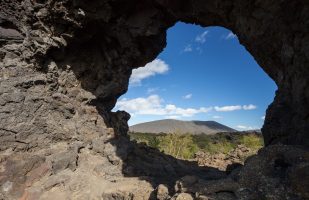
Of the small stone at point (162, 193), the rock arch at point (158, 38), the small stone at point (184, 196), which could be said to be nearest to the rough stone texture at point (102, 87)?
the rock arch at point (158, 38)

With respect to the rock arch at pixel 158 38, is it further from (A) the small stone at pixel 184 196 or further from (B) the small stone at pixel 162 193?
(B) the small stone at pixel 162 193

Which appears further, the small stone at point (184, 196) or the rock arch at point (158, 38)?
the rock arch at point (158, 38)

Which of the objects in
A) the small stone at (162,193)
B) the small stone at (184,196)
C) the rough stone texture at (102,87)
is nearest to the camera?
the small stone at (184,196)

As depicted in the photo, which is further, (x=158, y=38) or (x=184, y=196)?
(x=158, y=38)

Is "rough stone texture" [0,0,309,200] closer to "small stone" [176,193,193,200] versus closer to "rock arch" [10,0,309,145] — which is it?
"rock arch" [10,0,309,145]

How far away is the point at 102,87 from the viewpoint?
13.7 metres

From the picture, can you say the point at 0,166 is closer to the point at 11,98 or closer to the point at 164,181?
the point at 11,98

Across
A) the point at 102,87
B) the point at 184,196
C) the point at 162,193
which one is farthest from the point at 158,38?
the point at 184,196

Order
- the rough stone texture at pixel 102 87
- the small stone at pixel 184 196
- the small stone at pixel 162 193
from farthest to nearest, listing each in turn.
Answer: the rough stone texture at pixel 102 87, the small stone at pixel 162 193, the small stone at pixel 184 196

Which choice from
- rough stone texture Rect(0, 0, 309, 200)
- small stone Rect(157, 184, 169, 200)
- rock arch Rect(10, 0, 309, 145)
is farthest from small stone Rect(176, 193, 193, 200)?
rock arch Rect(10, 0, 309, 145)

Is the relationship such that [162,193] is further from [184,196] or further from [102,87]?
[102,87]

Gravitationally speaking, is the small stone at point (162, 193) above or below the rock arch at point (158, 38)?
below

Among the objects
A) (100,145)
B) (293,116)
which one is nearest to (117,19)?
(100,145)

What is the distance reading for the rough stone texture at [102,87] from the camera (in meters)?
9.16
